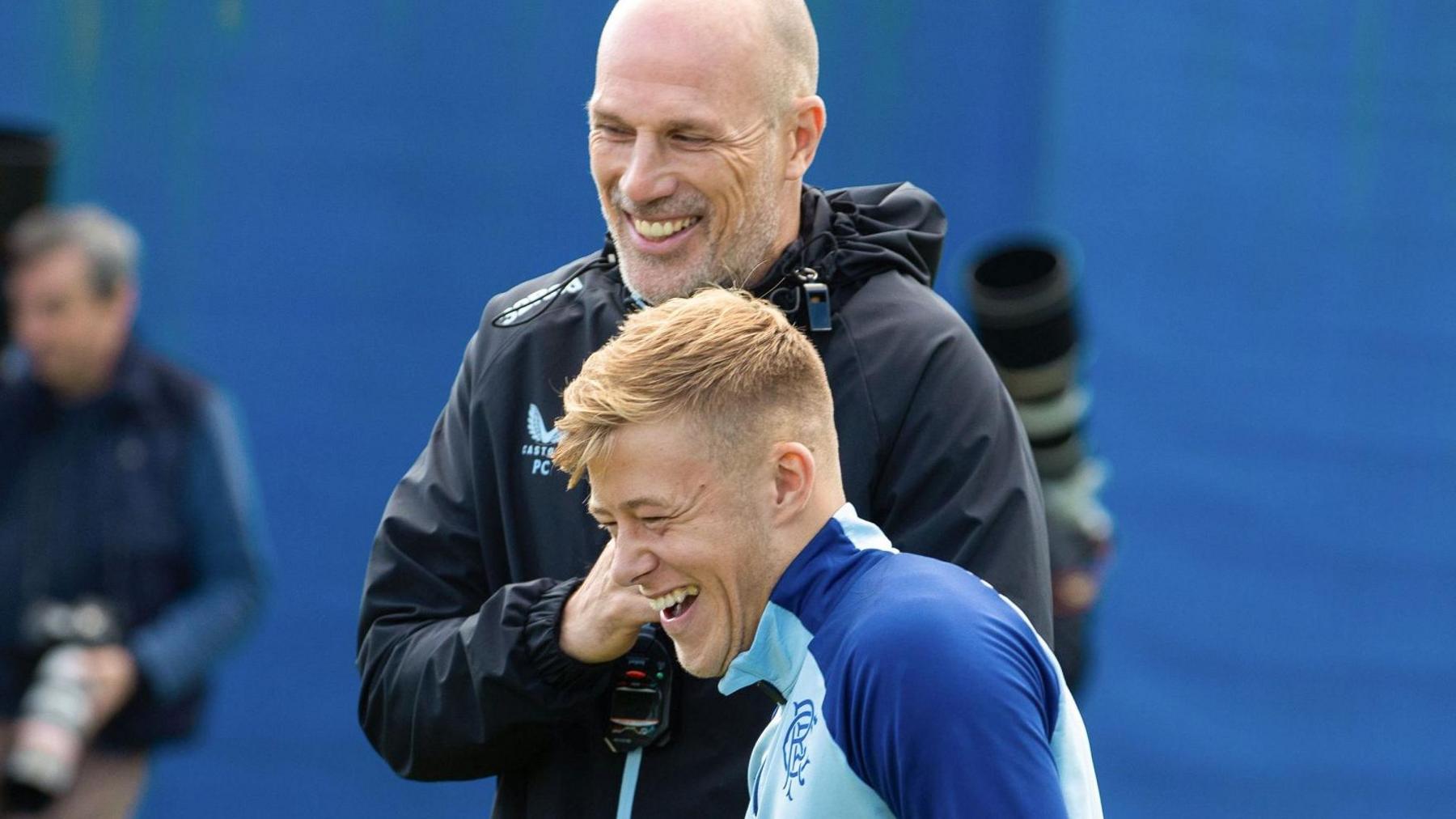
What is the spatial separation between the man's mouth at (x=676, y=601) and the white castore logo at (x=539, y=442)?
37 cm

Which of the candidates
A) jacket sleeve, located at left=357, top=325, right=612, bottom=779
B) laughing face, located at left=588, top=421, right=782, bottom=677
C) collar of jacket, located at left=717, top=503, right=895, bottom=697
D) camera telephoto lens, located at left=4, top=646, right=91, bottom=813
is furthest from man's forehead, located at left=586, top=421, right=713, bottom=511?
camera telephoto lens, located at left=4, top=646, right=91, bottom=813

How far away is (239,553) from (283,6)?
113 centimetres

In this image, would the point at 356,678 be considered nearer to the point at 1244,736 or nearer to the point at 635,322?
the point at 1244,736

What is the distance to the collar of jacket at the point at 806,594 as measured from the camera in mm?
1490

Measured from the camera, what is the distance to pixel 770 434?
1.55 meters

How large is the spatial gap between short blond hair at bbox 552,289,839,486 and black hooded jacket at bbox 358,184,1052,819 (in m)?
0.30

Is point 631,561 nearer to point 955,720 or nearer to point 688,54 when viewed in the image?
point 955,720

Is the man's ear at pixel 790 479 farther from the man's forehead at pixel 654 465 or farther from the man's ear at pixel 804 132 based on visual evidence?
the man's ear at pixel 804 132

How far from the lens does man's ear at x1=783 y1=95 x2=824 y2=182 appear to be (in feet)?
6.66

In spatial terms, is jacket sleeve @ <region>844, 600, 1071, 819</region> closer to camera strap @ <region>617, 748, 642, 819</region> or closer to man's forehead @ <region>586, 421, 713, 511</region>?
man's forehead @ <region>586, 421, 713, 511</region>

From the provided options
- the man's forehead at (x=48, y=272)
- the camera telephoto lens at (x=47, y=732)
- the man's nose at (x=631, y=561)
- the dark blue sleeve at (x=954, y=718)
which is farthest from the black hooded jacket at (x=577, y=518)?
the man's forehead at (x=48, y=272)

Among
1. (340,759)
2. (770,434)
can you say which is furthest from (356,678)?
(770,434)

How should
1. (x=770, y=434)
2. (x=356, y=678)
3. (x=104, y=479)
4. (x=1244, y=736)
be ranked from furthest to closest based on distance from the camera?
(x=1244, y=736)
(x=356, y=678)
(x=104, y=479)
(x=770, y=434)

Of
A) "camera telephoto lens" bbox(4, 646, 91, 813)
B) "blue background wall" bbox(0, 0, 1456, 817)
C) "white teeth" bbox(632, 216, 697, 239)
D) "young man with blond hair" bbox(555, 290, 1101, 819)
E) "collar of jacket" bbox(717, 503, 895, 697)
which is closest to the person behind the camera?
"young man with blond hair" bbox(555, 290, 1101, 819)
